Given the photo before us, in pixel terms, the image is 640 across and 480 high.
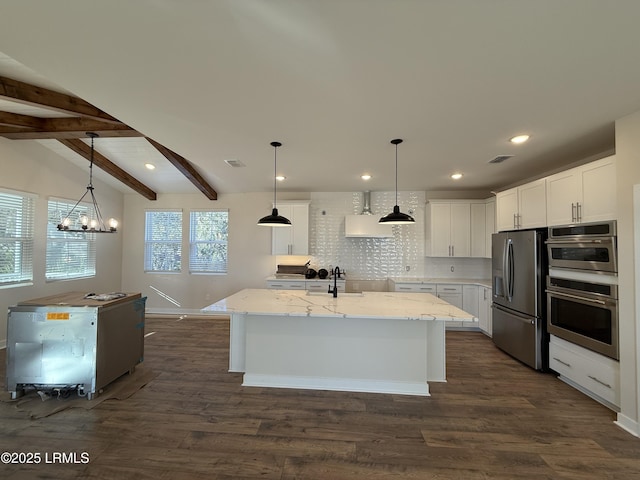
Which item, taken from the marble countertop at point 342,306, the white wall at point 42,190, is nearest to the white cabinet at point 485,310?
the marble countertop at point 342,306

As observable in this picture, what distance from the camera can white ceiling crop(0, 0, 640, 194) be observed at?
1381 millimetres

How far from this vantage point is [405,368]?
109 inches

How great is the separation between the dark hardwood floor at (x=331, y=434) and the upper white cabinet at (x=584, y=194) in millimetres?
1801

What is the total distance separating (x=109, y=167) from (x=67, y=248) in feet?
5.46

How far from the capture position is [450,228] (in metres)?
4.98

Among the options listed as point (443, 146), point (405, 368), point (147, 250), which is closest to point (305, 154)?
point (443, 146)

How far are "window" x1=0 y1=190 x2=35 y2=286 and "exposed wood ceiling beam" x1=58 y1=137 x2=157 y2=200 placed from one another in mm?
1009

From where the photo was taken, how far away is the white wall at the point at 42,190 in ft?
13.1

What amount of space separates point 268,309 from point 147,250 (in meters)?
4.75

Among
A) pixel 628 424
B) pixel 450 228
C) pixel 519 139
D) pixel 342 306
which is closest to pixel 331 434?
pixel 342 306

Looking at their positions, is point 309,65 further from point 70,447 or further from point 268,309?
point 70,447

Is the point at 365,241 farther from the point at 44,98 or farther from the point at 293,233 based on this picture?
the point at 44,98

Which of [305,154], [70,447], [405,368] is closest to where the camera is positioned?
[70,447]

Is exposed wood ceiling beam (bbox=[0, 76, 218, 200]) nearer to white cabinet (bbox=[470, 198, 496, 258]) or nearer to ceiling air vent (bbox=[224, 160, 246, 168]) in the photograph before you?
ceiling air vent (bbox=[224, 160, 246, 168])
